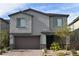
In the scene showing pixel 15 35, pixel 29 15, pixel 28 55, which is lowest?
pixel 28 55

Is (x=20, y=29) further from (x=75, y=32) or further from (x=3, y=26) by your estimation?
(x=75, y=32)

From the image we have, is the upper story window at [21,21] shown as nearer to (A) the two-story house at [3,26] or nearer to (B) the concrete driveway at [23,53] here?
(A) the two-story house at [3,26]

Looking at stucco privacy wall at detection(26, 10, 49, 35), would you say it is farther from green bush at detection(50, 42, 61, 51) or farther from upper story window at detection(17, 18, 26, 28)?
green bush at detection(50, 42, 61, 51)

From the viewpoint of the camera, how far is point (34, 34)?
34.6 ft

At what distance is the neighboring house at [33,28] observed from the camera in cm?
1027

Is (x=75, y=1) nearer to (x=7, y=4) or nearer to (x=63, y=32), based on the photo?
(x=63, y=32)

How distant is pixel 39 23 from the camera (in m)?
10.5

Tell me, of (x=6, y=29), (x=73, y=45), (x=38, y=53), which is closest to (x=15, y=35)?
(x=6, y=29)

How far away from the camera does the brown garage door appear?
10.2 metres

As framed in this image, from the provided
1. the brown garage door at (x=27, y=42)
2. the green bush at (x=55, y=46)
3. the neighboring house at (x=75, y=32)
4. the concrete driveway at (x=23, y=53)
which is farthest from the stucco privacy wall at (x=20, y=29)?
the neighboring house at (x=75, y=32)

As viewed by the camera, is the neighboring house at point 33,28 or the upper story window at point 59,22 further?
the upper story window at point 59,22

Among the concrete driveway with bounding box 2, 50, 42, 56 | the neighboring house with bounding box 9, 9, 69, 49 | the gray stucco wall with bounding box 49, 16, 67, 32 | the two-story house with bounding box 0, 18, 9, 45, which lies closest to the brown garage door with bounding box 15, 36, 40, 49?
the neighboring house with bounding box 9, 9, 69, 49

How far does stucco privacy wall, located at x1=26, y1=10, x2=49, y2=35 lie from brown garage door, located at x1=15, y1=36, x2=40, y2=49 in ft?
0.81

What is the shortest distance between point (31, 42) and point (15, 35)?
0.62 metres
